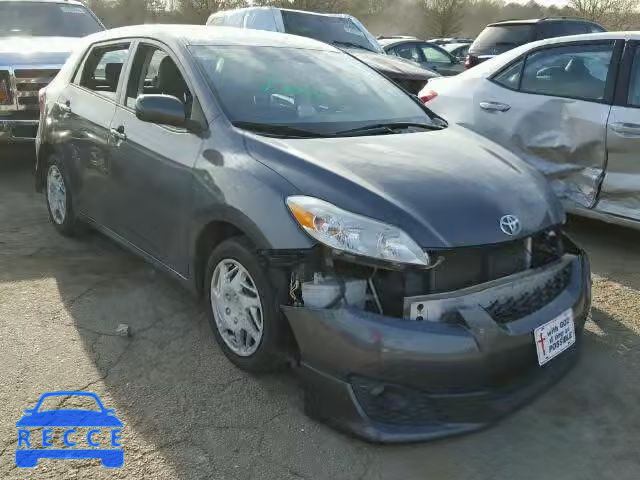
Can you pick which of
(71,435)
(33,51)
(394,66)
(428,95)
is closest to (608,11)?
(394,66)

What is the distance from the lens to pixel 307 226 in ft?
8.77

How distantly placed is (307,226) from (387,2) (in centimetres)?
5888

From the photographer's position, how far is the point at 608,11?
39969 mm

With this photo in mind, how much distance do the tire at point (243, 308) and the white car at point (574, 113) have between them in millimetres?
3065

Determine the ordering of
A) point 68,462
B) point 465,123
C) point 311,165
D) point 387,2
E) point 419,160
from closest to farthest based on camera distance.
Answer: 1. point 68,462
2. point 311,165
3. point 419,160
4. point 465,123
5. point 387,2

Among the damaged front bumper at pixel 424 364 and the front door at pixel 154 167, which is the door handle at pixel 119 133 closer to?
the front door at pixel 154 167

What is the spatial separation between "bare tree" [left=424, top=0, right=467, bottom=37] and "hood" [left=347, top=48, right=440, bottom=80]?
129 feet

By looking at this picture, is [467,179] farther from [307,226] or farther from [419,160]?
[307,226]

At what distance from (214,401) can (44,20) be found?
6.88m

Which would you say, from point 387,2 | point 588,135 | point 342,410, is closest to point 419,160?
point 342,410

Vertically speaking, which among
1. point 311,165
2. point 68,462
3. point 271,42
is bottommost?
point 68,462

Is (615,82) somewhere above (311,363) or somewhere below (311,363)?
above

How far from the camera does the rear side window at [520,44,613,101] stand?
16.0 ft

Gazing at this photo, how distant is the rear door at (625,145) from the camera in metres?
4.61
